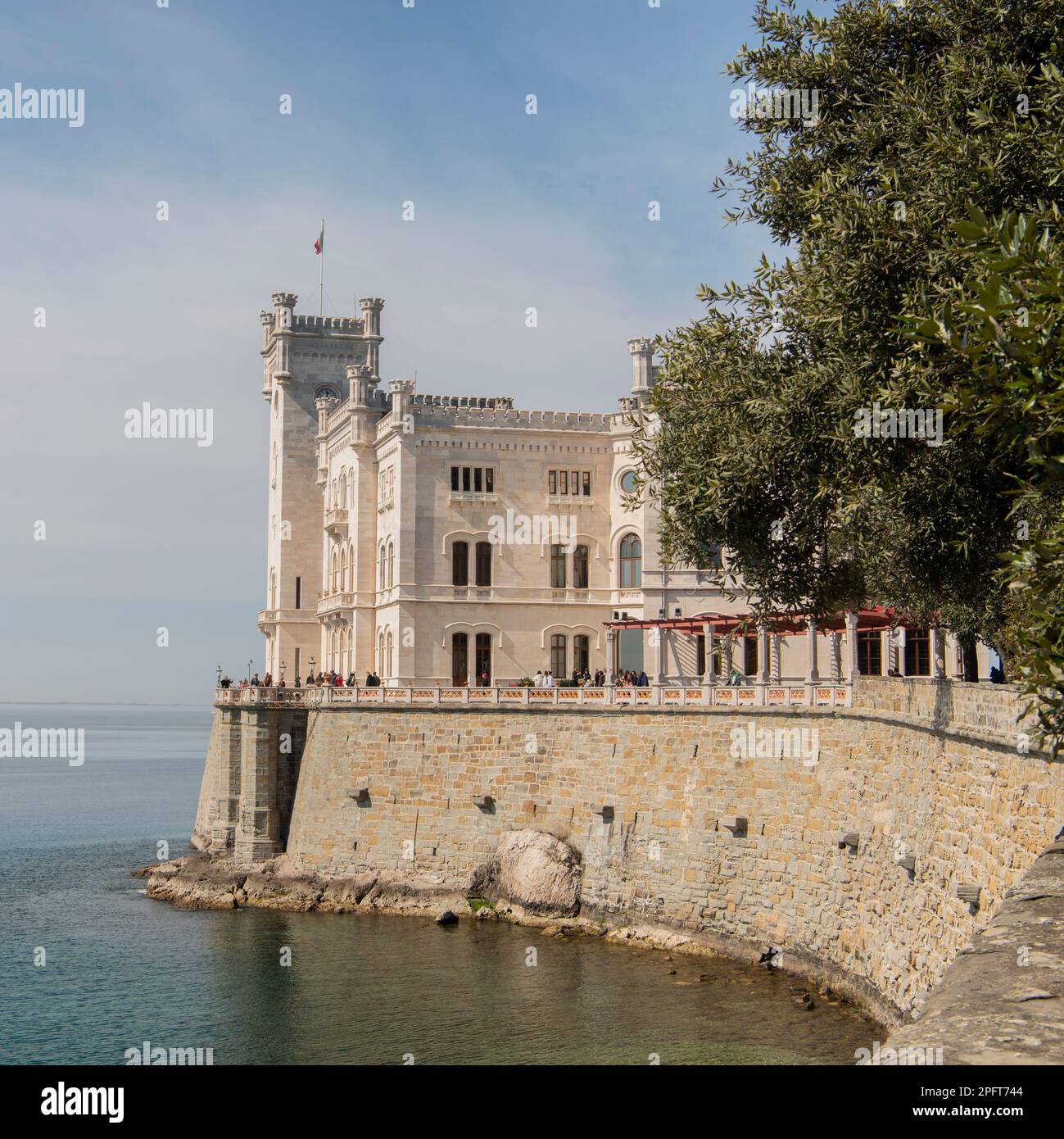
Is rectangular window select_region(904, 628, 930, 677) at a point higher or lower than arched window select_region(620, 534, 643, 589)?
lower

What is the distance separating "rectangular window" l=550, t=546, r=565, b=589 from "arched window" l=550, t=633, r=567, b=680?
2.09 m

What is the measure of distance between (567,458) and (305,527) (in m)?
18.9

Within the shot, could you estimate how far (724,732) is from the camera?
3662cm

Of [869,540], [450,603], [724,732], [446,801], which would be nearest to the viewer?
[869,540]

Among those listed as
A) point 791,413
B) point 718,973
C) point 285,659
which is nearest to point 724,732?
point 718,973

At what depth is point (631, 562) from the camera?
2103 inches

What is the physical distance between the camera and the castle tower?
6625 centimetres

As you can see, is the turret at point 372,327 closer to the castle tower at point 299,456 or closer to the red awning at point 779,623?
the castle tower at point 299,456

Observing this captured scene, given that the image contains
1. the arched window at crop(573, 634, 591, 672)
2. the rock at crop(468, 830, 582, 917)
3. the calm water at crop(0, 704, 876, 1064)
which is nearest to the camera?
the calm water at crop(0, 704, 876, 1064)

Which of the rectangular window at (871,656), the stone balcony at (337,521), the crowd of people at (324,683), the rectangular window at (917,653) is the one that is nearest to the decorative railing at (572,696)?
the crowd of people at (324,683)

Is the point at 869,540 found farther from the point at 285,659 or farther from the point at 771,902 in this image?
the point at 285,659

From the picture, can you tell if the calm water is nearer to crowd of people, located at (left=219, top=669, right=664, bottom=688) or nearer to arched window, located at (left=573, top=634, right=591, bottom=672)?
crowd of people, located at (left=219, top=669, right=664, bottom=688)

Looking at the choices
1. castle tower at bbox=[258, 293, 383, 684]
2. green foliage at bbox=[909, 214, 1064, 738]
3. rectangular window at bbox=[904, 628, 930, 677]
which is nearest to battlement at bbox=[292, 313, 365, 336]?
castle tower at bbox=[258, 293, 383, 684]

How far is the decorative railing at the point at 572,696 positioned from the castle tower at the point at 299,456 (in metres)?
12.7
